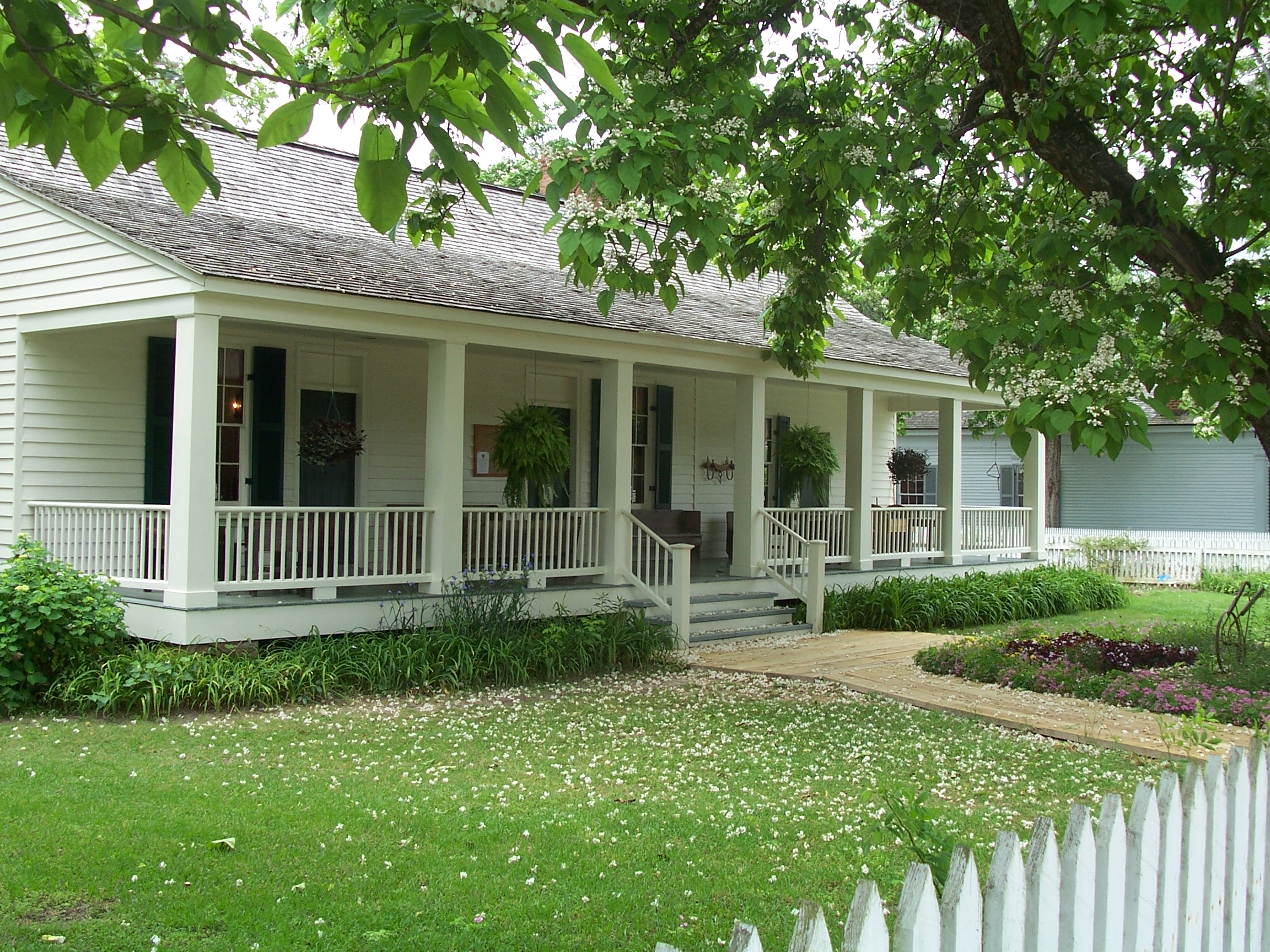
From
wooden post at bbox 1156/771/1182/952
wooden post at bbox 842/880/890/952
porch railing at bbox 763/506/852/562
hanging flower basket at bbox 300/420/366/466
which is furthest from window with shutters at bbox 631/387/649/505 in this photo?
wooden post at bbox 842/880/890/952

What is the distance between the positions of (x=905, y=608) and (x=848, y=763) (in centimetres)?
822

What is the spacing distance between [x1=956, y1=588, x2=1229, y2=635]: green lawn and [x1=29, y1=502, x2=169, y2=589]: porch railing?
905 cm

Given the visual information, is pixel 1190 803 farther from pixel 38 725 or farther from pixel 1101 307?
pixel 38 725

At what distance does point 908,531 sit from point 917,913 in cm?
1566

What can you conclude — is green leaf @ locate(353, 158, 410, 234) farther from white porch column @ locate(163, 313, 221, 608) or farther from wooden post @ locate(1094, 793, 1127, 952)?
white porch column @ locate(163, 313, 221, 608)

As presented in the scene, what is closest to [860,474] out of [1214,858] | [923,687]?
[923,687]

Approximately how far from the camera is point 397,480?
45.5 feet

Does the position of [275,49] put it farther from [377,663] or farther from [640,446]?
[640,446]

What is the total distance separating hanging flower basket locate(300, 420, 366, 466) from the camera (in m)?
12.1

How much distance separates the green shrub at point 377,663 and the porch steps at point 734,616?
109 centimetres

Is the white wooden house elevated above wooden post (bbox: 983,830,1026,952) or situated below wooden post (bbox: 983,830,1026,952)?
above

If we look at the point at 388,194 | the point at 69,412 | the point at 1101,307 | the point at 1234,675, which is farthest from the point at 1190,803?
the point at 69,412

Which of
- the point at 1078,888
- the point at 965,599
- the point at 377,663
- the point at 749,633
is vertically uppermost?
the point at 1078,888

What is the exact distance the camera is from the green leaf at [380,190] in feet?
8.68
